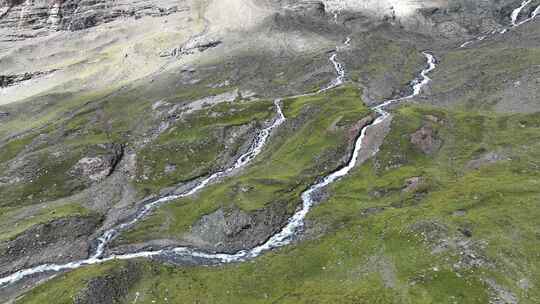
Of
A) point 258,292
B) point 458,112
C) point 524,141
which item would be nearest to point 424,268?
point 258,292

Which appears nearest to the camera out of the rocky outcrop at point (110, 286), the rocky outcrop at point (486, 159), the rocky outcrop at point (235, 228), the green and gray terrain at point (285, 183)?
the green and gray terrain at point (285, 183)

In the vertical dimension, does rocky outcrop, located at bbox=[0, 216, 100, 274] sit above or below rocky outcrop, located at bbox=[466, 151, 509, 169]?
below

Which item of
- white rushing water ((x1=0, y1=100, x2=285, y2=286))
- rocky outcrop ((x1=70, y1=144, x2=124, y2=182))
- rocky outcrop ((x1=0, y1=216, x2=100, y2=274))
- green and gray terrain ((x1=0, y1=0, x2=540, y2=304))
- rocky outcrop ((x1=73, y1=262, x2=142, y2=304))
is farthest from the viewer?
rocky outcrop ((x1=70, y1=144, x2=124, y2=182))

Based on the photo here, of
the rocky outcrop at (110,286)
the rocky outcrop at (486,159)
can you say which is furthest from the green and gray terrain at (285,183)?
the rocky outcrop at (486,159)

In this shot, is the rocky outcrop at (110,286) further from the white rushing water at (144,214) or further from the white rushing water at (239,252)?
the white rushing water at (144,214)

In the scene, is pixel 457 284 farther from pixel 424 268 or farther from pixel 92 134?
pixel 92 134

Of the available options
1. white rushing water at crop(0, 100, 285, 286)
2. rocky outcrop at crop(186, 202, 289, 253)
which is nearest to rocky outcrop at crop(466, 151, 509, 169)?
rocky outcrop at crop(186, 202, 289, 253)

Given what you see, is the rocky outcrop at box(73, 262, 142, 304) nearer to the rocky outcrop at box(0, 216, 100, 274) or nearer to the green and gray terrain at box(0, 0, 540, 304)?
the green and gray terrain at box(0, 0, 540, 304)

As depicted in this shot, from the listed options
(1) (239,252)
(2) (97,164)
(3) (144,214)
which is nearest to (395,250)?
(1) (239,252)
